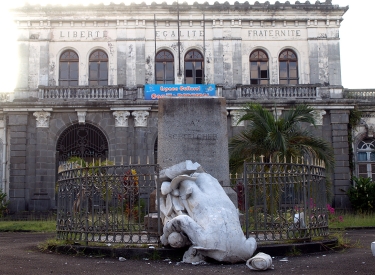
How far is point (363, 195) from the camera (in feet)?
76.5

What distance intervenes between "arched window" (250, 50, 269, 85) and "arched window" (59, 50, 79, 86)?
28.1 ft

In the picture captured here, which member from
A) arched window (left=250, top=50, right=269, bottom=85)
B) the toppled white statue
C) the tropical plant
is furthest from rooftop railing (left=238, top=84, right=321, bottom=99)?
the toppled white statue

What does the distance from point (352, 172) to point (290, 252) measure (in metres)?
18.5

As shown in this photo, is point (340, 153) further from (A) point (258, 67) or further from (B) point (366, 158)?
(A) point (258, 67)

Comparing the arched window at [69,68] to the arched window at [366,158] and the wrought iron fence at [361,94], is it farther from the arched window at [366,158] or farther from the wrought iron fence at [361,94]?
the arched window at [366,158]

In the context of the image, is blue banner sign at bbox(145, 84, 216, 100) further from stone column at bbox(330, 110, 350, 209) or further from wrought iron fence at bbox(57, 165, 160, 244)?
wrought iron fence at bbox(57, 165, 160, 244)

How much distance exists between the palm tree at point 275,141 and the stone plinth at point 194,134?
6.41 meters

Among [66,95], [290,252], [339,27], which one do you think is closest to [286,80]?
[339,27]

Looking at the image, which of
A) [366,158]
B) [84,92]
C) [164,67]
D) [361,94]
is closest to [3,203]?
[84,92]

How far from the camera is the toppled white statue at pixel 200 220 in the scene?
6.94 metres

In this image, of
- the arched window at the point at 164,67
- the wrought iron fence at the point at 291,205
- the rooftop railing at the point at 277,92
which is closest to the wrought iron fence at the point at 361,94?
the rooftop railing at the point at 277,92

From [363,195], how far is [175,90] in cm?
960

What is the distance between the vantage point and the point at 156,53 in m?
25.6

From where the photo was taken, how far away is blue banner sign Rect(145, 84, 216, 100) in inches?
946
